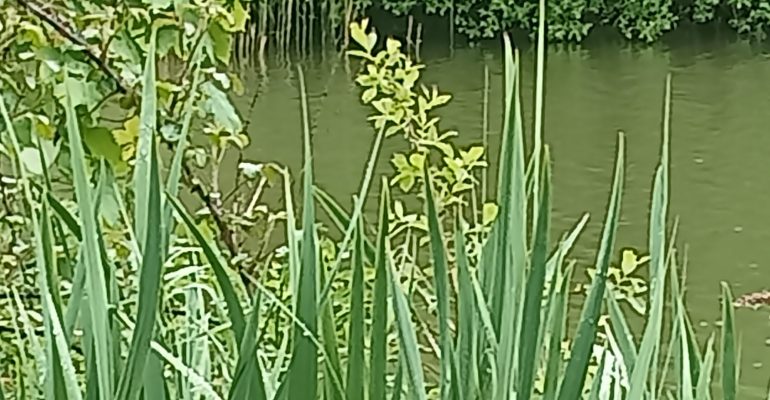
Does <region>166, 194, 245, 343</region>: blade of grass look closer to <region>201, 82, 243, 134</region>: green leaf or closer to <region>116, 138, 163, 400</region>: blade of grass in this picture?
<region>116, 138, 163, 400</region>: blade of grass

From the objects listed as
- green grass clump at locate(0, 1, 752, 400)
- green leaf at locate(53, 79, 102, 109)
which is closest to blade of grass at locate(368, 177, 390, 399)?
green grass clump at locate(0, 1, 752, 400)

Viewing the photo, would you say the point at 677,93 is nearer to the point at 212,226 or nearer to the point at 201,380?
the point at 212,226

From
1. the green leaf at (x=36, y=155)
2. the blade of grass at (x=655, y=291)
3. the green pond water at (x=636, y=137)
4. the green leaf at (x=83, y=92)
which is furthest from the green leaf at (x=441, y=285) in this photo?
the green pond water at (x=636, y=137)

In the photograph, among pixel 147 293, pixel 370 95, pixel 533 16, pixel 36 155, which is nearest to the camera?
pixel 147 293

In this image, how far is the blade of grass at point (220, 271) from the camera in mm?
799

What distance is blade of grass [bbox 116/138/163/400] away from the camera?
75 centimetres

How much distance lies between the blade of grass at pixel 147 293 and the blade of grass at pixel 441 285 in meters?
0.17

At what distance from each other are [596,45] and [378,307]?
1669 cm

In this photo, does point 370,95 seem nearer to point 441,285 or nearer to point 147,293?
point 441,285

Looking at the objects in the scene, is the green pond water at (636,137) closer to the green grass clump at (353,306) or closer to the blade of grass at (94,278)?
the green grass clump at (353,306)

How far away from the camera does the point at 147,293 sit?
0.75 meters

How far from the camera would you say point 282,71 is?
47.3 feet

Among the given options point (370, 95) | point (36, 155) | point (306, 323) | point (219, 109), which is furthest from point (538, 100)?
point (370, 95)

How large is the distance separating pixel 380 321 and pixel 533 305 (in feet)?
0.28
